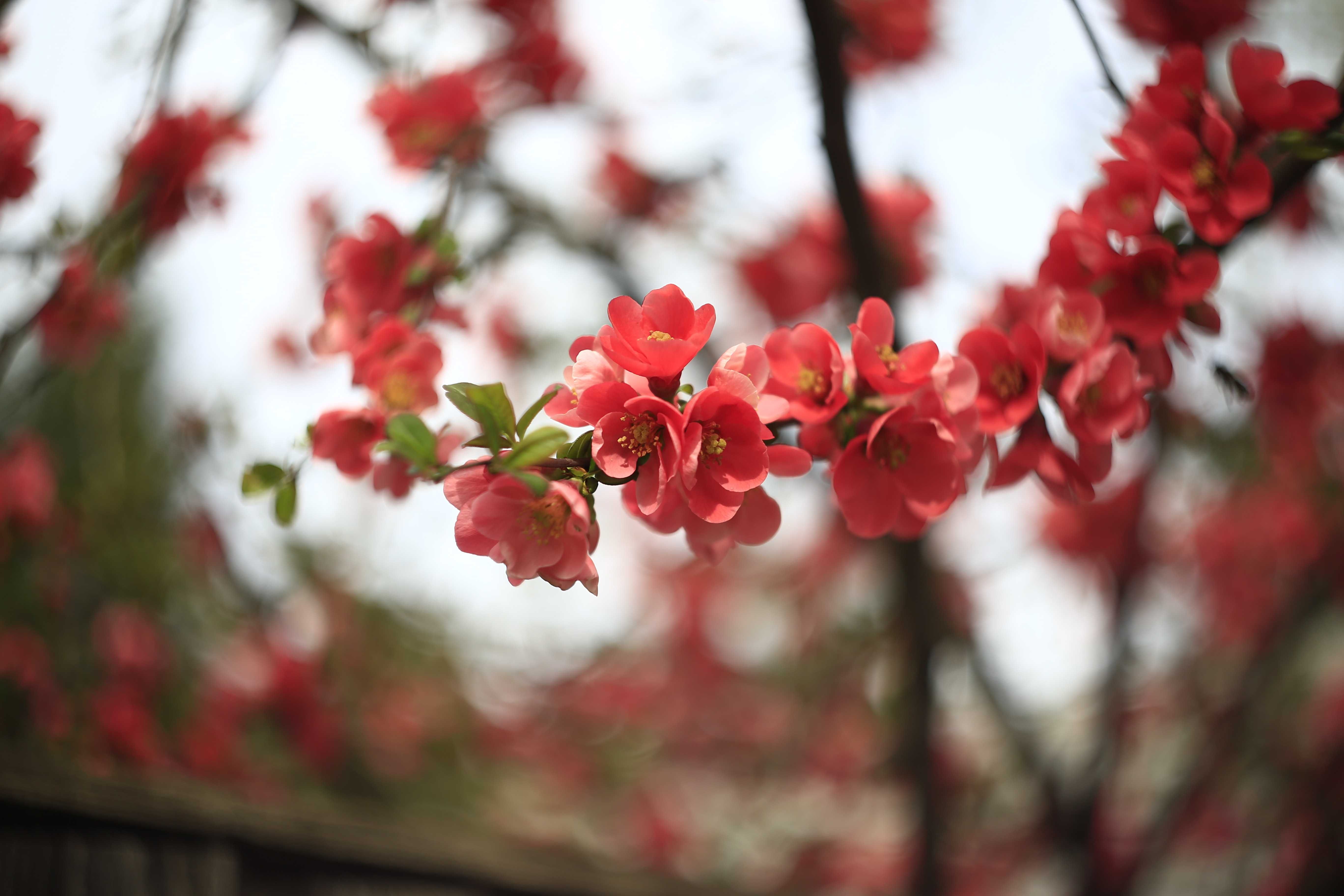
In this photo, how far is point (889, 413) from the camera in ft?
1.52

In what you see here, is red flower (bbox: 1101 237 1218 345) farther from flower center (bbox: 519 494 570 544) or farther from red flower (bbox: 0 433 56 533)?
red flower (bbox: 0 433 56 533)

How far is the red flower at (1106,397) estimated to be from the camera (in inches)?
Answer: 20.7

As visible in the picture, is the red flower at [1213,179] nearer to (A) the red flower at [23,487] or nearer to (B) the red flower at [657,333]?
(B) the red flower at [657,333]

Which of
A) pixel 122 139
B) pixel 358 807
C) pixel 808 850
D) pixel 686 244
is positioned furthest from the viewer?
pixel 808 850

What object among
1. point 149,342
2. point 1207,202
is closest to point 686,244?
point 1207,202

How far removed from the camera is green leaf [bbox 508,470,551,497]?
364 mm

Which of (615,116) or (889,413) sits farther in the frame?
(615,116)

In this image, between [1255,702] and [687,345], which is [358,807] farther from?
[1255,702]

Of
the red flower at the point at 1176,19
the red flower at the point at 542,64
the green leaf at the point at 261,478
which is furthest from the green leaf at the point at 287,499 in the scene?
the red flower at the point at 1176,19

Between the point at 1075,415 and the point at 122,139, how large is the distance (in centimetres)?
105

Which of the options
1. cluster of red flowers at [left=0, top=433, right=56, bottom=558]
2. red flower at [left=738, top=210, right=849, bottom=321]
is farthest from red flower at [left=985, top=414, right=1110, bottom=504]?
cluster of red flowers at [left=0, top=433, right=56, bottom=558]

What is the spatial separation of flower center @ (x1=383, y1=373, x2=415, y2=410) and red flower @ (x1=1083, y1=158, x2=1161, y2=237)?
0.56 m

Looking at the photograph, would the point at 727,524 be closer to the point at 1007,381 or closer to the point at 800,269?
the point at 1007,381

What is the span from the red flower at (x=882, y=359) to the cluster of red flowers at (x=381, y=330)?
0.32m
